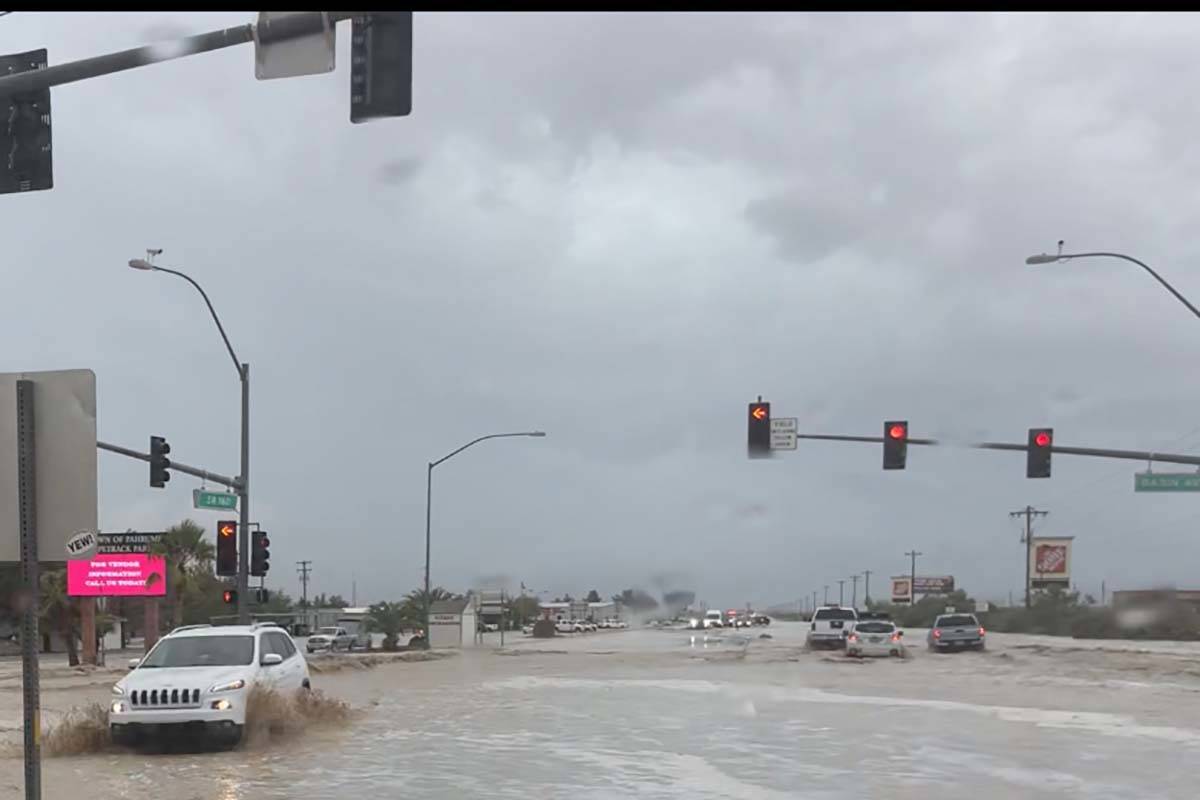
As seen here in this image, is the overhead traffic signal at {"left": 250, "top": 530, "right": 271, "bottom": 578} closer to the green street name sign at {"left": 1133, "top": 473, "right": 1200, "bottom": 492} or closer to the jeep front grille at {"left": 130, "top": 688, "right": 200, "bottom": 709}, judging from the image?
the jeep front grille at {"left": 130, "top": 688, "right": 200, "bottom": 709}

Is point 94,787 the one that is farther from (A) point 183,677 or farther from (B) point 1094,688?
(B) point 1094,688

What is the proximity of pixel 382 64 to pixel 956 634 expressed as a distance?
42129mm

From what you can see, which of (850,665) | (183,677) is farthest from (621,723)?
(850,665)

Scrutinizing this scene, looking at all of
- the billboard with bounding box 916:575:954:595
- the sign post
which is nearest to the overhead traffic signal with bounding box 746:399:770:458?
the sign post

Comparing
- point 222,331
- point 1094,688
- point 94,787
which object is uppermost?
point 222,331

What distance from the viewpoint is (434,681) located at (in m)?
34.3

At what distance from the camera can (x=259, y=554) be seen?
33156 millimetres

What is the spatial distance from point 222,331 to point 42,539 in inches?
900

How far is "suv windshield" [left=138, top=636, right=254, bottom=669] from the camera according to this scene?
1684 cm

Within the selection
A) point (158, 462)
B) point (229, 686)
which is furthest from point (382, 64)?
point (158, 462)

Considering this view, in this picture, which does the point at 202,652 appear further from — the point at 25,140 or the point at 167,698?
the point at 25,140

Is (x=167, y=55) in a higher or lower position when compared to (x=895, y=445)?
higher

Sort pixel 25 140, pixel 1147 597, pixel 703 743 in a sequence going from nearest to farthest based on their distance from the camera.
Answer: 1. pixel 25 140
2. pixel 703 743
3. pixel 1147 597

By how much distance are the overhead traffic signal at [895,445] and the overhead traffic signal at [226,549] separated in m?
16.2
